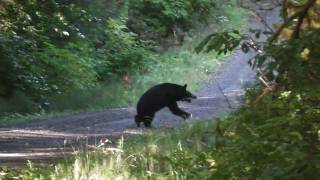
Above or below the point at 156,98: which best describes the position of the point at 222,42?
above

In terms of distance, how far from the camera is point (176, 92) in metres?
14.8

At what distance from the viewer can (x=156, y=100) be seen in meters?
14.2

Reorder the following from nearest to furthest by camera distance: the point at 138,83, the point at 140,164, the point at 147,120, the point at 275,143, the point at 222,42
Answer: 1. the point at 275,143
2. the point at 222,42
3. the point at 140,164
4. the point at 147,120
5. the point at 138,83

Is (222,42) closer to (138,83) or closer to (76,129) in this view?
(76,129)

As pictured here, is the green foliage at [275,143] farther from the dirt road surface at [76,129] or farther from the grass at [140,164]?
the dirt road surface at [76,129]

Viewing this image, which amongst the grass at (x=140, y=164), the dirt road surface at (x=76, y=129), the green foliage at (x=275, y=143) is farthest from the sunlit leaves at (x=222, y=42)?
the dirt road surface at (x=76, y=129)

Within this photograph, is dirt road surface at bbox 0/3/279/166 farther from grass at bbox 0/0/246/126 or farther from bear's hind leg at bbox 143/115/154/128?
grass at bbox 0/0/246/126

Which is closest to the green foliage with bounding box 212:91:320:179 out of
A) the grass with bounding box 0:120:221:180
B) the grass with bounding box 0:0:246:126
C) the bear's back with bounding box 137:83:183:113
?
the grass with bounding box 0:120:221:180

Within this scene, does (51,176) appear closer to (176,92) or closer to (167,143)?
(167,143)

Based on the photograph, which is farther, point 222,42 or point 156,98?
point 156,98

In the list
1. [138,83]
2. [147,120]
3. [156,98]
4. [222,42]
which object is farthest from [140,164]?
[138,83]

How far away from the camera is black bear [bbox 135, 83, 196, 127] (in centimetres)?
1404

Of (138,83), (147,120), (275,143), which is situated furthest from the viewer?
(138,83)

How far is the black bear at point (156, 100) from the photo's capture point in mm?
14039
